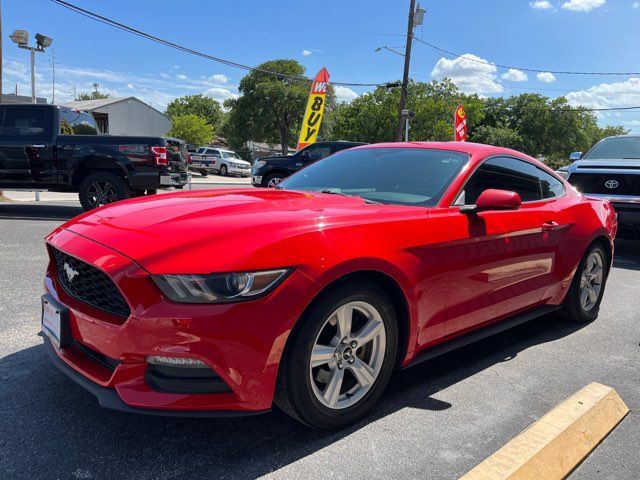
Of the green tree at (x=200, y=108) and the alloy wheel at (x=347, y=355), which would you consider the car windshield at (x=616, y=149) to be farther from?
the green tree at (x=200, y=108)

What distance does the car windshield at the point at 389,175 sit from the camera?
10.3 ft

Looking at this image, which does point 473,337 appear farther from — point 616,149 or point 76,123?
point 76,123

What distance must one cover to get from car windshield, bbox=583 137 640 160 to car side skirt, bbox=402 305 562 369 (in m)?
6.20

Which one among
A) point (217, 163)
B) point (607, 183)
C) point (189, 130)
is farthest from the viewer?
point (189, 130)

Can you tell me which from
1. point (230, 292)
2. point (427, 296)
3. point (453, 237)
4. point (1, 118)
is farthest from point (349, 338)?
point (1, 118)

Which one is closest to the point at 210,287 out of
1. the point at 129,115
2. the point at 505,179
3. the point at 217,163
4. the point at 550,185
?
the point at 505,179

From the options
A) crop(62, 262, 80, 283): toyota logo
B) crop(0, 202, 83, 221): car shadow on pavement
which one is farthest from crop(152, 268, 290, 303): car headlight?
crop(0, 202, 83, 221): car shadow on pavement

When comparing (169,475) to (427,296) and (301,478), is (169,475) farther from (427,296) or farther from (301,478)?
(427,296)

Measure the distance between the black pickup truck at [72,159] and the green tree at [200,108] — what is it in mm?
77277

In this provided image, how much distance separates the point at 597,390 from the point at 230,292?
2.37 m

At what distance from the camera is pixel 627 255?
823 centimetres

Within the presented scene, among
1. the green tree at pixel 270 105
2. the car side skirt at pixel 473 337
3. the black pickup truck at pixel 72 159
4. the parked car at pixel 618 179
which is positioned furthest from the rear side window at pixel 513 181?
the green tree at pixel 270 105

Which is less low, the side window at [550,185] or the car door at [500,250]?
the side window at [550,185]

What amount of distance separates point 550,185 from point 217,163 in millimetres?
30533
